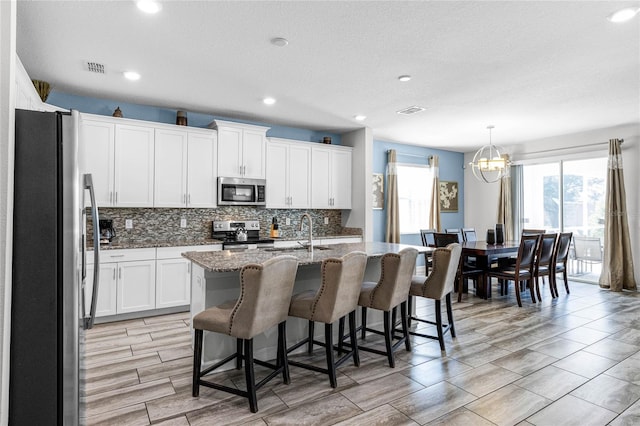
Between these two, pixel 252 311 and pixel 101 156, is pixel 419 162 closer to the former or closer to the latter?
pixel 101 156

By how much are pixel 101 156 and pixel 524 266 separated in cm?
561

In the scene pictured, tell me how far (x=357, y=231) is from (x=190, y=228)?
2665 mm

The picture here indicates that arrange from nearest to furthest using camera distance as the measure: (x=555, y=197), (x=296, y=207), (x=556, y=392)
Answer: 1. (x=556, y=392)
2. (x=296, y=207)
3. (x=555, y=197)

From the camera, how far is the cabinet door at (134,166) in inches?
179

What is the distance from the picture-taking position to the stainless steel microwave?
204 inches

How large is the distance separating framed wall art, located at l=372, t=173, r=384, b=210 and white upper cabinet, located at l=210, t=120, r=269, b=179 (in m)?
2.61

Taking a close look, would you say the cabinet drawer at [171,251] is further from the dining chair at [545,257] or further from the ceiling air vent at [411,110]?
the dining chair at [545,257]

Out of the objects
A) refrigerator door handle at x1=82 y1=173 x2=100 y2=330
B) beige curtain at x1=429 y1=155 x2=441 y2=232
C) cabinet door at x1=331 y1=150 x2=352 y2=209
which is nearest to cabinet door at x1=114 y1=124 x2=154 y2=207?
refrigerator door handle at x1=82 y1=173 x2=100 y2=330

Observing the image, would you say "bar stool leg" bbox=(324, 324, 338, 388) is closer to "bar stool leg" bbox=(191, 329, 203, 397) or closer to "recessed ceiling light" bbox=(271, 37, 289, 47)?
"bar stool leg" bbox=(191, 329, 203, 397)

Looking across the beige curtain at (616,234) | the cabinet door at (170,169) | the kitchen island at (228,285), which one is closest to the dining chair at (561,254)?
the beige curtain at (616,234)

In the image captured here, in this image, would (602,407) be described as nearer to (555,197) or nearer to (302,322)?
(302,322)

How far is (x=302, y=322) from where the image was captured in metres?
3.40

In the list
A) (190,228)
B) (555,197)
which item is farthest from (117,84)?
(555,197)

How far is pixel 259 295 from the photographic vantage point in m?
2.30
